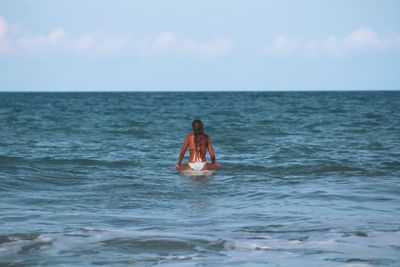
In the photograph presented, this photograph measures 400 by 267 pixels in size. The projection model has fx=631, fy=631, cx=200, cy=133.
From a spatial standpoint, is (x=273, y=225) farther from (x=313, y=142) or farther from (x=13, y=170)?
(x=313, y=142)

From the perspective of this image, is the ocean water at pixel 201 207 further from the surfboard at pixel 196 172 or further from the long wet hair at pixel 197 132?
the long wet hair at pixel 197 132

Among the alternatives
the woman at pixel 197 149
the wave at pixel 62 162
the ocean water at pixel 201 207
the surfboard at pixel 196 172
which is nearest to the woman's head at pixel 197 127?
the woman at pixel 197 149

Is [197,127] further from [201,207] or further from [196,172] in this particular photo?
[201,207]

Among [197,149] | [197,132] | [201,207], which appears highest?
[197,132]

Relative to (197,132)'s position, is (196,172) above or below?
below

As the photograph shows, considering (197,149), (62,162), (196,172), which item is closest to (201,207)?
(196,172)

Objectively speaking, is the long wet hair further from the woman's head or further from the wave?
the wave

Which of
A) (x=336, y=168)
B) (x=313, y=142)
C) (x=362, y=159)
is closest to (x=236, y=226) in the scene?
(x=336, y=168)

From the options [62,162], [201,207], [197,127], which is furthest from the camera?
[62,162]

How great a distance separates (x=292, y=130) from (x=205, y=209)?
54.3ft

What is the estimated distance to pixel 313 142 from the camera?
747 inches

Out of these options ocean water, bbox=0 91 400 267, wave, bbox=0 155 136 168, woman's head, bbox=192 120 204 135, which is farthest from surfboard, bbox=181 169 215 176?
wave, bbox=0 155 136 168

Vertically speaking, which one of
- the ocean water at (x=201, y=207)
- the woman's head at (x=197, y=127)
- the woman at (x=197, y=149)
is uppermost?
the woman's head at (x=197, y=127)

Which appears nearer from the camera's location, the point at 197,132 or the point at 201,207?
the point at 201,207
